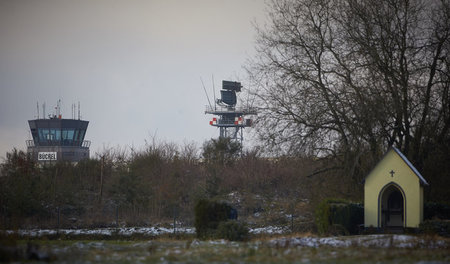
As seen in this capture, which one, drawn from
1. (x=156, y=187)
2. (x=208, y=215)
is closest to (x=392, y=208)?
(x=208, y=215)

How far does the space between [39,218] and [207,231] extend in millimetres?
16533

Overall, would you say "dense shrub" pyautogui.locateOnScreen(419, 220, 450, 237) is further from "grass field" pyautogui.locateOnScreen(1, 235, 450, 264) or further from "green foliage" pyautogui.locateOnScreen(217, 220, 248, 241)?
"green foliage" pyautogui.locateOnScreen(217, 220, 248, 241)

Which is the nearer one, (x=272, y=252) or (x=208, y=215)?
(x=272, y=252)

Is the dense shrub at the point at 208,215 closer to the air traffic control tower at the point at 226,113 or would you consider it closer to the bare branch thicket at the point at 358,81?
the bare branch thicket at the point at 358,81

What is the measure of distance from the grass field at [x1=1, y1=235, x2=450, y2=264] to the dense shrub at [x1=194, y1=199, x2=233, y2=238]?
371cm

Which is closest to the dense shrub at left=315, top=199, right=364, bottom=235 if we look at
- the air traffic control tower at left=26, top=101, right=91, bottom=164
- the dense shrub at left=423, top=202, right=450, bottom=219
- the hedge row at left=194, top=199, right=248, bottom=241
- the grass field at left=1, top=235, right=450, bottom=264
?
the dense shrub at left=423, top=202, right=450, bottom=219

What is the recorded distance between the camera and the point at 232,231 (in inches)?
793

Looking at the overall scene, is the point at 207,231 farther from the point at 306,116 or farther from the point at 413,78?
the point at 413,78

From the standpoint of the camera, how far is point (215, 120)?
10625cm

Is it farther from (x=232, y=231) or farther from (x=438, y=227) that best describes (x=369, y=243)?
(x=438, y=227)

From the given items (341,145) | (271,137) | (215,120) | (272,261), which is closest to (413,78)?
(341,145)

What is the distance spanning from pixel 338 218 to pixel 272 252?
987 cm

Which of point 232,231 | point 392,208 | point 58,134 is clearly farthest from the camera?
point 58,134

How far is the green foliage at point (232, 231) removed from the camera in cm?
2002
